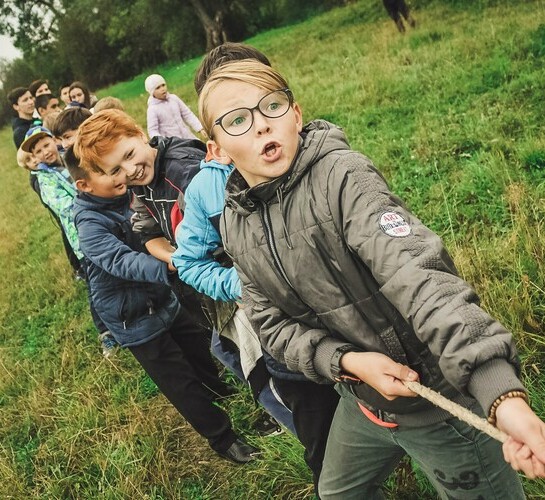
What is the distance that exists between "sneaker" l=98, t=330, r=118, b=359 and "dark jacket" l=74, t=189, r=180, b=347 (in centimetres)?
136

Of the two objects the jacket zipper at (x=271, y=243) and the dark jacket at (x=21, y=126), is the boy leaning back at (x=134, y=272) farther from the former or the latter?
the dark jacket at (x=21, y=126)

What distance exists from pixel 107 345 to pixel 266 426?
1.89 metres

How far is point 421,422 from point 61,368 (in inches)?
144

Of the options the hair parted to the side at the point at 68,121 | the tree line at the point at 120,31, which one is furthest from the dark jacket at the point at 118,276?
the tree line at the point at 120,31

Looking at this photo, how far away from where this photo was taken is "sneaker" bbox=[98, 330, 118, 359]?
4.33 metres

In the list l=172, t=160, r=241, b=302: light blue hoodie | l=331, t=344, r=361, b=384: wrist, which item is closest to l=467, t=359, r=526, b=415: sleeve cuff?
l=331, t=344, r=361, b=384: wrist

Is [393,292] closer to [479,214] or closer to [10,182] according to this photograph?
[479,214]

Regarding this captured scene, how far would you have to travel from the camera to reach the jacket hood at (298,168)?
1.42 m

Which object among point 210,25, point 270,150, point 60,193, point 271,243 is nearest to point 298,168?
point 270,150

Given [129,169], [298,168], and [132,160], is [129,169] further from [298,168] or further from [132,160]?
[298,168]

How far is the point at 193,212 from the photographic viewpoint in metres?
2.14

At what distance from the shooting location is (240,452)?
3021 millimetres

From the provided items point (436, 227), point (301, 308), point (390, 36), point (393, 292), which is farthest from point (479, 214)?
point (390, 36)

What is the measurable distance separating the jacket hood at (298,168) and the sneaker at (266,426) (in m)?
1.94
